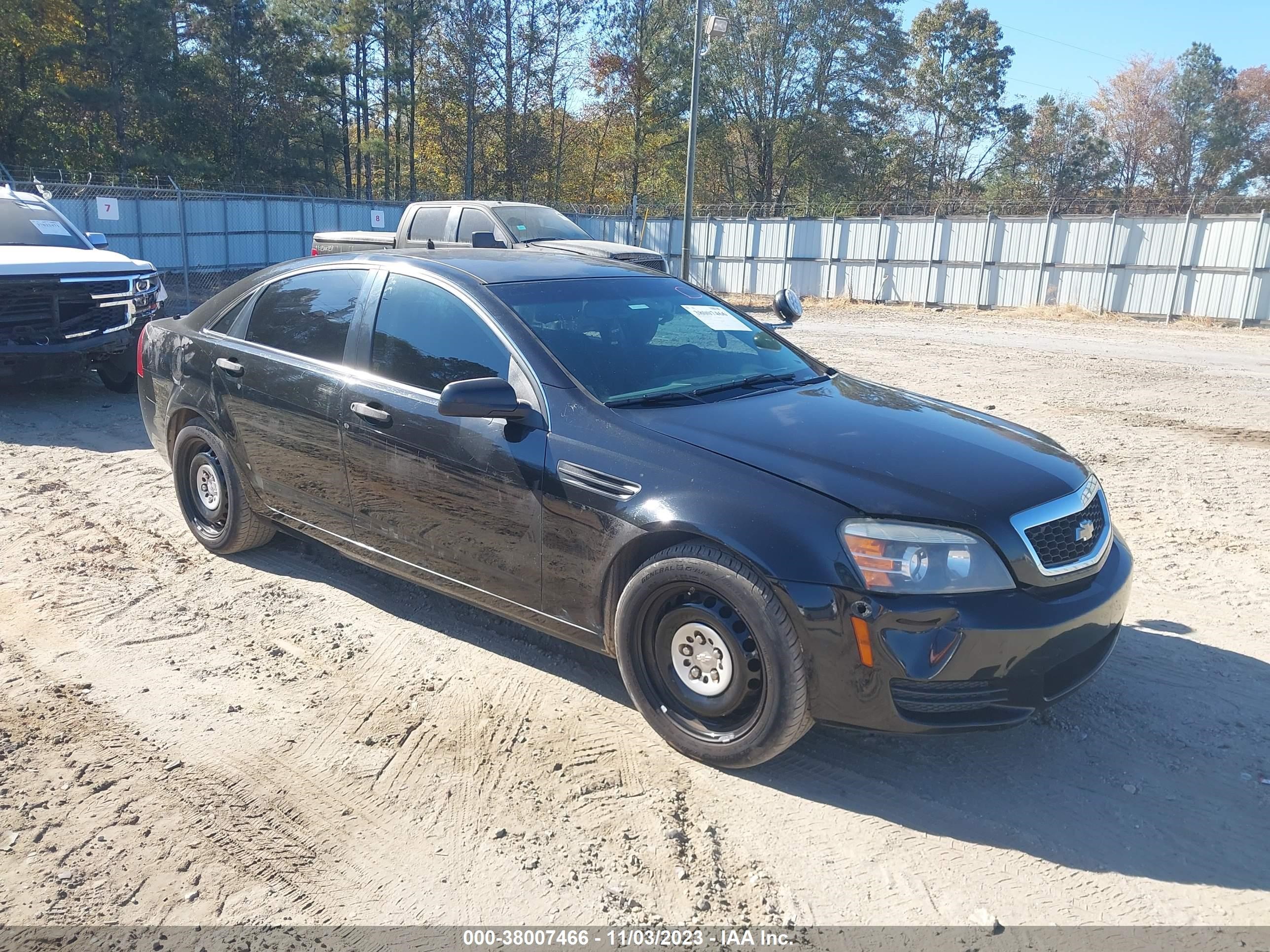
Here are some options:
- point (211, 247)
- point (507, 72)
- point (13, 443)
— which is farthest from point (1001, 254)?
point (507, 72)

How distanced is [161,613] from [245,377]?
48.0 inches

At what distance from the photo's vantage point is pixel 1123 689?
4.00m

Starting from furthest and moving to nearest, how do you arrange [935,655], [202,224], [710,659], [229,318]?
[202,224], [229,318], [710,659], [935,655]

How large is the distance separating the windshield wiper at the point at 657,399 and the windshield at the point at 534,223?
33.8ft

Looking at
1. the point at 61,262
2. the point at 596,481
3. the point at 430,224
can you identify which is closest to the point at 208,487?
the point at 596,481

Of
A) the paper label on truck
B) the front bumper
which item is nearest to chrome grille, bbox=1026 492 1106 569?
the front bumper

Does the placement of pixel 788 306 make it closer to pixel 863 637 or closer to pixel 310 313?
pixel 310 313

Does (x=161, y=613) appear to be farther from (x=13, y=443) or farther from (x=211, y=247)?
(x=211, y=247)

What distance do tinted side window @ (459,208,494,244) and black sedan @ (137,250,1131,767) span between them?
9.03m

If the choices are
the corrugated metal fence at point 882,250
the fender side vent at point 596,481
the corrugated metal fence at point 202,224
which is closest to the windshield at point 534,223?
the corrugated metal fence at point 202,224

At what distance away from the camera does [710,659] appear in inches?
132

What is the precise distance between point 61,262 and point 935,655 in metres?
8.97

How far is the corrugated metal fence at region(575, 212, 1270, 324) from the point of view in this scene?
22109mm

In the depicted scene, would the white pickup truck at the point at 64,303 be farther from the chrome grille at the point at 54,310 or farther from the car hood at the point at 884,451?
the car hood at the point at 884,451
